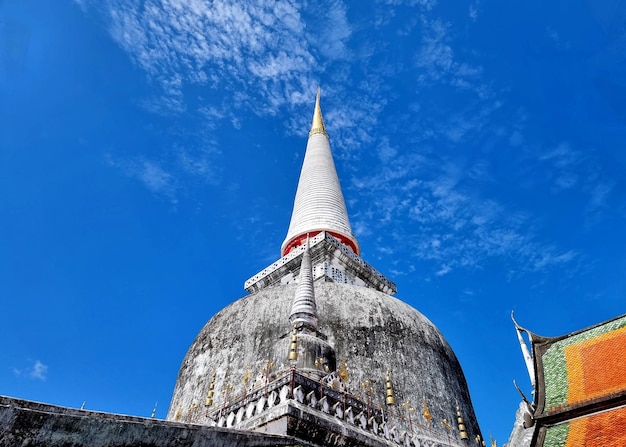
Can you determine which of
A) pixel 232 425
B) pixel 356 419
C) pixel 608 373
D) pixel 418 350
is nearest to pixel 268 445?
pixel 232 425

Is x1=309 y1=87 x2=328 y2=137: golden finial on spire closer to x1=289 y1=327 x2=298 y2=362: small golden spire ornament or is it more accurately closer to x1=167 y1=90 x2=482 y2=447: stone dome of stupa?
x1=167 y1=90 x2=482 y2=447: stone dome of stupa

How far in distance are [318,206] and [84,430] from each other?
2081cm

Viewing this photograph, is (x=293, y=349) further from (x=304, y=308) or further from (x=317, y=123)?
(x=317, y=123)

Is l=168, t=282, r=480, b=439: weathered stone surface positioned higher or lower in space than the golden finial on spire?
lower

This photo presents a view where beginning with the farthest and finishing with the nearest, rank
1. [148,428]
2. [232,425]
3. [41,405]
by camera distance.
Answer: [232,425] < [148,428] < [41,405]

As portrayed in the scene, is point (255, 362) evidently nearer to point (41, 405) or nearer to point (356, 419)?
point (356, 419)

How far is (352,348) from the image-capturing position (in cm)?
1408

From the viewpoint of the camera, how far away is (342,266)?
811 inches

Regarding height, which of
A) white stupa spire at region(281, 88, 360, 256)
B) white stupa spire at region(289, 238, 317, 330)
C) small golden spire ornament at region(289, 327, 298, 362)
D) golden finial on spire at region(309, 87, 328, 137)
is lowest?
small golden spire ornament at region(289, 327, 298, 362)

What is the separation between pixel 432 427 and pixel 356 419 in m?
5.69

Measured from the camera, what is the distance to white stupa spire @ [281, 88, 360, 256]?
2348 cm

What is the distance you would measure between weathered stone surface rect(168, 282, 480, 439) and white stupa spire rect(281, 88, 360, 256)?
6494 mm

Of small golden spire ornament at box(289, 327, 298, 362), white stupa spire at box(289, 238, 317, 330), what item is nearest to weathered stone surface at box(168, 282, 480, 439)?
white stupa spire at box(289, 238, 317, 330)

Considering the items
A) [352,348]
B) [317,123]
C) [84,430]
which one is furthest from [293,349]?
[317,123]
